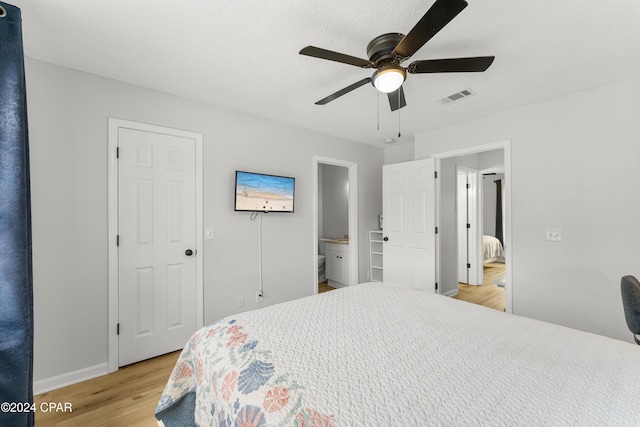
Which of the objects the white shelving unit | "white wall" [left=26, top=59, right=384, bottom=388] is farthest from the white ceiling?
the white shelving unit

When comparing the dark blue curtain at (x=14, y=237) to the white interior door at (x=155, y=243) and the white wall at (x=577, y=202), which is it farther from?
the white wall at (x=577, y=202)

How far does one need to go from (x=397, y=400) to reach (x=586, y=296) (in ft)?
9.03

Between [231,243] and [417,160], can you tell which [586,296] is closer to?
[417,160]

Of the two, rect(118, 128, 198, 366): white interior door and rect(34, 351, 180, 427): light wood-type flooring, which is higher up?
rect(118, 128, 198, 366): white interior door

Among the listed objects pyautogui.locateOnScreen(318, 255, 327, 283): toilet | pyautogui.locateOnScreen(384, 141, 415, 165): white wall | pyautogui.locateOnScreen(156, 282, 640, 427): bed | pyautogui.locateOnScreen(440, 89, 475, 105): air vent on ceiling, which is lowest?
pyautogui.locateOnScreen(318, 255, 327, 283): toilet

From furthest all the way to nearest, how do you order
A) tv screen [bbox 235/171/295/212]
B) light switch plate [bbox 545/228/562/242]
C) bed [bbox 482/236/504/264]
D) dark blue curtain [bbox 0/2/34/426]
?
bed [bbox 482/236/504/264] < tv screen [bbox 235/171/295/212] < light switch plate [bbox 545/228/562/242] < dark blue curtain [bbox 0/2/34/426]

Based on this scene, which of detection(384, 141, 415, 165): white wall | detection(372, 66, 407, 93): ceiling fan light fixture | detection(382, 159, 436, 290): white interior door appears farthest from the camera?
detection(384, 141, 415, 165): white wall

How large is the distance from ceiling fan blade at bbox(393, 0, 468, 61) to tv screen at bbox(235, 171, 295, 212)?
6.62 ft

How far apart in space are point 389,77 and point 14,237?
7.08 ft

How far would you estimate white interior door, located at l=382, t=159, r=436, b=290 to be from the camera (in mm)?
3629

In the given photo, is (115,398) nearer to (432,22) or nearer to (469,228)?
(432,22)

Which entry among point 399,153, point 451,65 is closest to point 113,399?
point 451,65

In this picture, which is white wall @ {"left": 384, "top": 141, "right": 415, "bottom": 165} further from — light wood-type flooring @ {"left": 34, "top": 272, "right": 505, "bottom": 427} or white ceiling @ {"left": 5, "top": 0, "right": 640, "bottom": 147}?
light wood-type flooring @ {"left": 34, "top": 272, "right": 505, "bottom": 427}

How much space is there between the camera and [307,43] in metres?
A: 1.86
